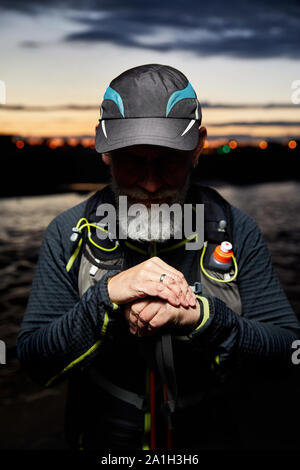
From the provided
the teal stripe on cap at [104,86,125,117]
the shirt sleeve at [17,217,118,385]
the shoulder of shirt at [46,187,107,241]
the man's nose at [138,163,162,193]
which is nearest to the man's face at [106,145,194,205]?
the man's nose at [138,163,162,193]

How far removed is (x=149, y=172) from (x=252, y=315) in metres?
0.89

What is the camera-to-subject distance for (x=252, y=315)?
6.66ft

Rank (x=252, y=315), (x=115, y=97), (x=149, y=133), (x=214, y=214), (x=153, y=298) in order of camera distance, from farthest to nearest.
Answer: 1. (x=214, y=214)
2. (x=252, y=315)
3. (x=115, y=97)
4. (x=149, y=133)
5. (x=153, y=298)

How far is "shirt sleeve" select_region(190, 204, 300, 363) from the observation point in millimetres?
1768

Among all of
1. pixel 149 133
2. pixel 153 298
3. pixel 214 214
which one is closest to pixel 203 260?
pixel 214 214

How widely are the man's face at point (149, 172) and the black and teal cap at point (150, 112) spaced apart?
0.07 meters

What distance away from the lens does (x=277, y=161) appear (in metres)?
126

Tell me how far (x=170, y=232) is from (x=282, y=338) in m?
0.76

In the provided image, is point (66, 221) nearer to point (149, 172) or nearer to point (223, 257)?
point (149, 172)

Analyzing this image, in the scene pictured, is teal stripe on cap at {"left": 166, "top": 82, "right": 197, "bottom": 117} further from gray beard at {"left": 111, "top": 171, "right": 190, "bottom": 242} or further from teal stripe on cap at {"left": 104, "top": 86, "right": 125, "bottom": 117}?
gray beard at {"left": 111, "top": 171, "right": 190, "bottom": 242}

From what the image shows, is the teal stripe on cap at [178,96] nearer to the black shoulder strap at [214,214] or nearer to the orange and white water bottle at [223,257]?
the black shoulder strap at [214,214]

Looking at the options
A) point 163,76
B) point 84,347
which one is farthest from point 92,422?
point 163,76

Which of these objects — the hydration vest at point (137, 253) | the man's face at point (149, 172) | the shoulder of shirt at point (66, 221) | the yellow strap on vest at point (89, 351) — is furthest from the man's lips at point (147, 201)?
the yellow strap on vest at point (89, 351)
